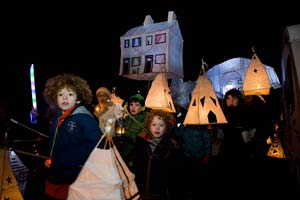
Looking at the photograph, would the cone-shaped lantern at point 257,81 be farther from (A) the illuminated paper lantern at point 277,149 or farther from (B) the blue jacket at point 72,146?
(B) the blue jacket at point 72,146

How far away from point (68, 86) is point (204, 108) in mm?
2699

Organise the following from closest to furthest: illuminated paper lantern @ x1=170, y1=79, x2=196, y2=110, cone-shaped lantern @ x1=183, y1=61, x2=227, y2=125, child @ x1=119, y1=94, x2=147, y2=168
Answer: child @ x1=119, y1=94, x2=147, y2=168 < cone-shaped lantern @ x1=183, y1=61, x2=227, y2=125 < illuminated paper lantern @ x1=170, y1=79, x2=196, y2=110

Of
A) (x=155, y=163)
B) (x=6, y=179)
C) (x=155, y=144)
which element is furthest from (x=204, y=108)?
(x=6, y=179)

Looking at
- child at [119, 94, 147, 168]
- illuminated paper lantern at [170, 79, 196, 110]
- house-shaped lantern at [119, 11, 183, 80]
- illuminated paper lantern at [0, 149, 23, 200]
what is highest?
house-shaped lantern at [119, 11, 183, 80]

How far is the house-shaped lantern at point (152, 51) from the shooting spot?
6512mm

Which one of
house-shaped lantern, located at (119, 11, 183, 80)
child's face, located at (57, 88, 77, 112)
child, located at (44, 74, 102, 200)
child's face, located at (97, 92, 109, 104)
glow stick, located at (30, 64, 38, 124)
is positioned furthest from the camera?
glow stick, located at (30, 64, 38, 124)

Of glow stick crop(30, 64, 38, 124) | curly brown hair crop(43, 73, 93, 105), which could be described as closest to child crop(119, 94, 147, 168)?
curly brown hair crop(43, 73, 93, 105)

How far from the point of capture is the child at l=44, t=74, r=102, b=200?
2.95 meters

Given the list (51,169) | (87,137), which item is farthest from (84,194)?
(51,169)

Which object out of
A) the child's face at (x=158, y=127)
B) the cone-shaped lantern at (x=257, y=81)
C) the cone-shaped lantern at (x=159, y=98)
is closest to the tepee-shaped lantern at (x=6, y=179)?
the child's face at (x=158, y=127)

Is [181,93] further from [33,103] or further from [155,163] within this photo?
[33,103]

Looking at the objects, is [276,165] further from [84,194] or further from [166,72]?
[84,194]

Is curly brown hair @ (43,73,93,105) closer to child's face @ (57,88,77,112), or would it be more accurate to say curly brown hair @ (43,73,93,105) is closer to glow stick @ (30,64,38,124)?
child's face @ (57,88,77,112)

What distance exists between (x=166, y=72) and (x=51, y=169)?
3985mm
